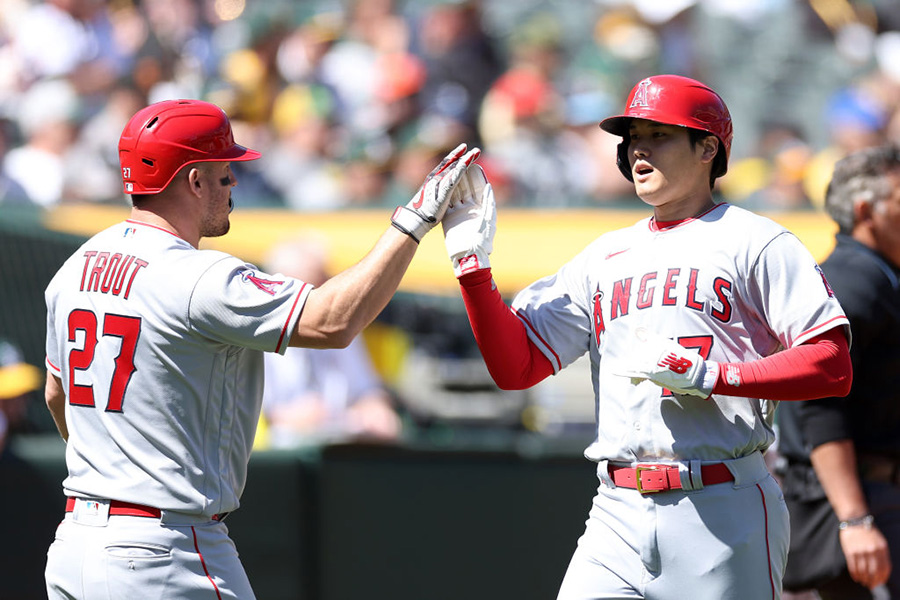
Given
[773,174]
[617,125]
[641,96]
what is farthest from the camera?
[773,174]

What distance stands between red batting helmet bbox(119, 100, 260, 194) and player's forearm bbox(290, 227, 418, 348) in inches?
19.0

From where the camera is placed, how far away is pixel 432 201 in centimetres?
316

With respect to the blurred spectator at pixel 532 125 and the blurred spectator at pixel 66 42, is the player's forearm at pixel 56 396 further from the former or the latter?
the blurred spectator at pixel 66 42

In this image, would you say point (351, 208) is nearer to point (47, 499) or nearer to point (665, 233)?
point (47, 499)

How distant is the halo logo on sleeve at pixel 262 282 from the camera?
2988 millimetres

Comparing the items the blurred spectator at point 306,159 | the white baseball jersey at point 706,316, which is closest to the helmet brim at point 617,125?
the white baseball jersey at point 706,316

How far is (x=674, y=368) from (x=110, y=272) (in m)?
1.45

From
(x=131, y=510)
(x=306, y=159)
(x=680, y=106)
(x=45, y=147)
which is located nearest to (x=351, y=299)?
(x=131, y=510)

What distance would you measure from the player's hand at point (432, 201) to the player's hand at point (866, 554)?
67.2 inches

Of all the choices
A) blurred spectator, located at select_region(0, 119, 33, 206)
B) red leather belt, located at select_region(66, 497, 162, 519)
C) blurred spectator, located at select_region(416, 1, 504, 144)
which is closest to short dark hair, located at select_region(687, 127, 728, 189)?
red leather belt, located at select_region(66, 497, 162, 519)

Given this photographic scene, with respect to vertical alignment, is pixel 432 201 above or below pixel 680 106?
below

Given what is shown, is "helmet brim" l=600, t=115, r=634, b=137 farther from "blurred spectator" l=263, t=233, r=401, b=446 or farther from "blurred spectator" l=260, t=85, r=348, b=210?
"blurred spectator" l=260, t=85, r=348, b=210

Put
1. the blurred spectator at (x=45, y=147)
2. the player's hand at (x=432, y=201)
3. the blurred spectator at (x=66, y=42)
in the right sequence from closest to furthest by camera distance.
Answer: the player's hand at (x=432, y=201)
the blurred spectator at (x=45, y=147)
the blurred spectator at (x=66, y=42)

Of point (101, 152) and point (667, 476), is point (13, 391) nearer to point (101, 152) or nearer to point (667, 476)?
point (101, 152)
